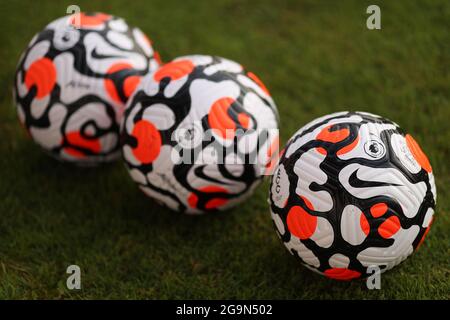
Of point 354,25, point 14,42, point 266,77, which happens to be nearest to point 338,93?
point 266,77

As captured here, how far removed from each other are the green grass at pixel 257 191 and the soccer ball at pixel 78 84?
1.35ft

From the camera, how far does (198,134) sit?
3.00 m

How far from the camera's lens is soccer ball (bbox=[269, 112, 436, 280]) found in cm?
260

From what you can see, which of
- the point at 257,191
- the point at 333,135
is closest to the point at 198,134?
the point at 333,135

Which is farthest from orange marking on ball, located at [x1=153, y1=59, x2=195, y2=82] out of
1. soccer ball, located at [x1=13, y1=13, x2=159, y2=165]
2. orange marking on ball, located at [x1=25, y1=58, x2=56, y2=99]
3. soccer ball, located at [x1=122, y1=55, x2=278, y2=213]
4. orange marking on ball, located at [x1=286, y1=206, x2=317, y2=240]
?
orange marking on ball, located at [x1=286, y1=206, x2=317, y2=240]

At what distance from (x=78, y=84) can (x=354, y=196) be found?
5.57 ft

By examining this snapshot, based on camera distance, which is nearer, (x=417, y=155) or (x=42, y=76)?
(x=417, y=155)

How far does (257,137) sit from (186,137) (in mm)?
381

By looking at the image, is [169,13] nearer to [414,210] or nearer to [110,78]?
[110,78]

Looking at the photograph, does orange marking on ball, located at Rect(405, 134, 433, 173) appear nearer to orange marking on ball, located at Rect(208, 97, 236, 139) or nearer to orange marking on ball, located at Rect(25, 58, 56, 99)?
orange marking on ball, located at Rect(208, 97, 236, 139)

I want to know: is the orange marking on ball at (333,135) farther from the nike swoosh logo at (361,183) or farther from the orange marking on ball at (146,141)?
the orange marking on ball at (146,141)

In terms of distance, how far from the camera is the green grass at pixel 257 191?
10.1 feet

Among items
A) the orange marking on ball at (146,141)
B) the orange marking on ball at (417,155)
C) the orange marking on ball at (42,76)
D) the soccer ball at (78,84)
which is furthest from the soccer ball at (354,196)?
the orange marking on ball at (42,76)

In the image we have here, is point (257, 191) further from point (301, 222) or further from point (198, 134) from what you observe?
point (301, 222)
